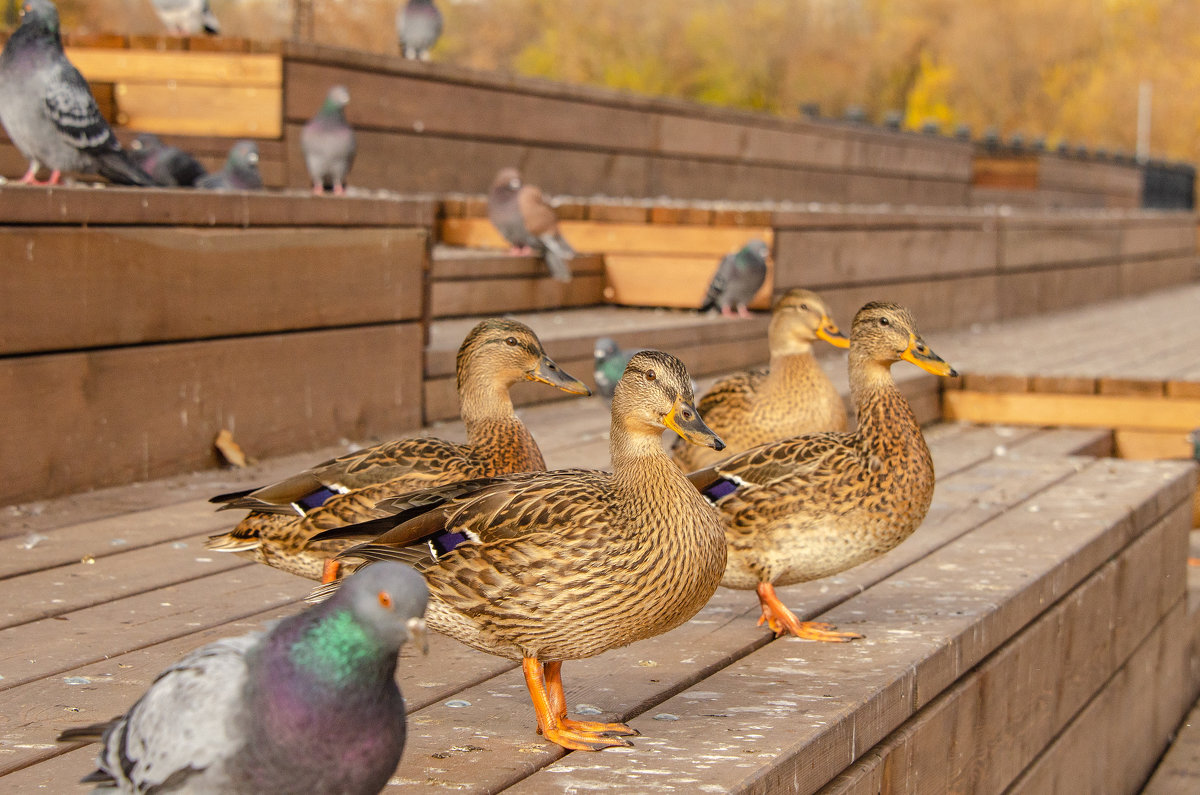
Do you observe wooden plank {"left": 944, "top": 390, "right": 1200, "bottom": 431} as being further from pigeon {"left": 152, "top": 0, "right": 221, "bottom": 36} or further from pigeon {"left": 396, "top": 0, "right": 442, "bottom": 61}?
pigeon {"left": 152, "top": 0, "right": 221, "bottom": 36}

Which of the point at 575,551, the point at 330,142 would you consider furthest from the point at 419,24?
the point at 575,551

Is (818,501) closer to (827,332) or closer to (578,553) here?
(578,553)

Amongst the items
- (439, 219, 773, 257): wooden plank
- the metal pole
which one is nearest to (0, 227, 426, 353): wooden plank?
(439, 219, 773, 257): wooden plank

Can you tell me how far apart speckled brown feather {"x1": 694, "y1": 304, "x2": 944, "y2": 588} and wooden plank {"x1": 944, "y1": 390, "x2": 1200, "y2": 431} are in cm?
436

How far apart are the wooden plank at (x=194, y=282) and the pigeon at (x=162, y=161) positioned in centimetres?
143

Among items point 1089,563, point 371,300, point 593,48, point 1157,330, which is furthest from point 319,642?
point 593,48

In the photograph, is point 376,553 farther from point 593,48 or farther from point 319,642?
point 593,48

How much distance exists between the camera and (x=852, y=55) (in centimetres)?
5900

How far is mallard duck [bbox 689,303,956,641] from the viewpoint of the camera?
3547 mm

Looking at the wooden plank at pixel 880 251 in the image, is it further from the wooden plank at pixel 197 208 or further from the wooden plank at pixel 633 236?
the wooden plank at pixel 197 208

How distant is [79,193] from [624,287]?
482 centimetres

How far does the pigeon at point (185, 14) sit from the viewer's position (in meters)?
9.59

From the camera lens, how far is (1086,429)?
807cm

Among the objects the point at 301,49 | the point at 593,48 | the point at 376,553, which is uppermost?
the point at 593,48
